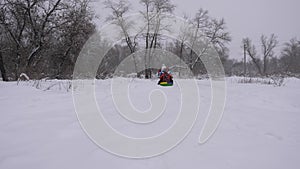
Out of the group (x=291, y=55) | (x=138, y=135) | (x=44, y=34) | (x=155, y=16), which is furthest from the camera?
(x=291, y=55)

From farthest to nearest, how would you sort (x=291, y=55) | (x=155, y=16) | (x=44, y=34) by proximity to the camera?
(x=291, y=55)
(x=155, y=16)
(x=44, y=34)

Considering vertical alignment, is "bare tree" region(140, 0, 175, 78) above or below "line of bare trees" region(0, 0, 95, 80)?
above

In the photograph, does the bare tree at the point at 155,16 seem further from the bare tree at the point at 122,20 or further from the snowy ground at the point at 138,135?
the snowy ground at the point at 138,135

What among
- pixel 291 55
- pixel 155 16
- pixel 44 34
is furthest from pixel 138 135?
Result: pixel 291 55

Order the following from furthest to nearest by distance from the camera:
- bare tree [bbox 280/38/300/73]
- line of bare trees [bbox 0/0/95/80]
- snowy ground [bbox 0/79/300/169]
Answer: bare tree [bbox 280/38/300/73] < line of bare trees [bbox 0/0/95/80] < snowy ground [bbox 0/79/300/169]

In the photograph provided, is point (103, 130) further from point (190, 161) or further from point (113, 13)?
point (113, 13)

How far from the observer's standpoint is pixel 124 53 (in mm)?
22500

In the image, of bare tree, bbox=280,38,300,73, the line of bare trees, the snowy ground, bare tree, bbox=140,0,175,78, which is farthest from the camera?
bare tree, bbox=280,38,300,73

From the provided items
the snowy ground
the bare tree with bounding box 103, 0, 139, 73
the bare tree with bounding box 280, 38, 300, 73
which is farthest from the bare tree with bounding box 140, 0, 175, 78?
the bare tree with bounding box 280, 38, 300, 73

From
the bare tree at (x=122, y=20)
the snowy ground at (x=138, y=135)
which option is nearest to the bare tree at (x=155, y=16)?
the bare tree at (x=122, y=20)

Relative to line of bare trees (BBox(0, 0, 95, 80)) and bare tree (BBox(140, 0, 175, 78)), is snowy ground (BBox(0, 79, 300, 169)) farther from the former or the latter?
bare tree (BBox(140, 0, 175, 78))

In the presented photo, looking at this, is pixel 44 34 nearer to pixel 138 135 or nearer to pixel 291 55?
pixel 138 135

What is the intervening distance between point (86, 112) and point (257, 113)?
3.06 meters

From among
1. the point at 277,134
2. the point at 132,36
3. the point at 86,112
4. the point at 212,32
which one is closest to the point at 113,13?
the point at 132,36
